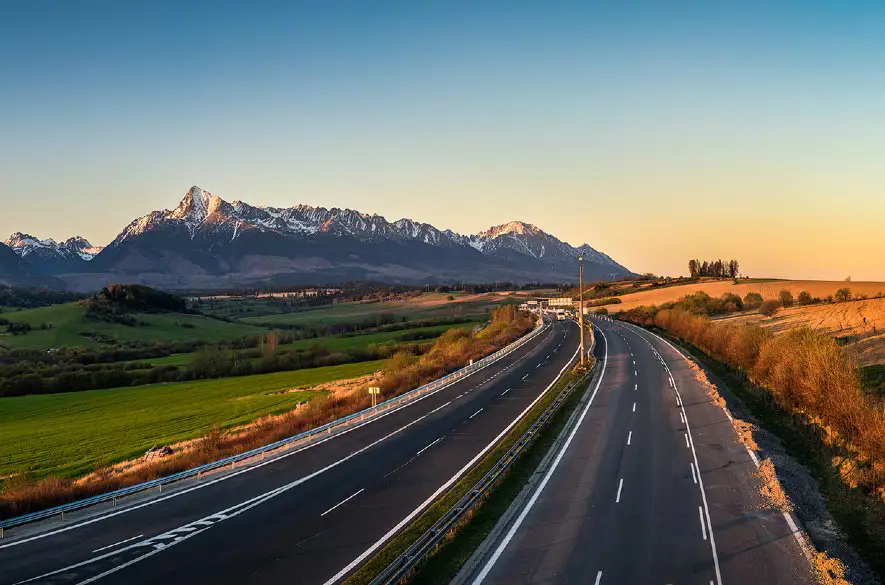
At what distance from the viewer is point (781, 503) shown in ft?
73.7

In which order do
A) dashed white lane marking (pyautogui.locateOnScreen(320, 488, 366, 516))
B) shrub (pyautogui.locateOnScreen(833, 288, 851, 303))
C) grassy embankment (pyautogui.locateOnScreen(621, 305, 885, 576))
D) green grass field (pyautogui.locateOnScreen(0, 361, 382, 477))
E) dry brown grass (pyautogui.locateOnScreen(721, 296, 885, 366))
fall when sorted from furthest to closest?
1. shrub (pyautogui.locateOnScreen(833, 288, 851, 303))
2. dry brown grass (pyautogui.locateOnScreen(721, 296, 885, 366))
3. green grass field (pyautogui.locateOnScreen(0, 361, 382, 477))
4. grassy embankment (pyautogui.locateOnScreen(621, 305, 885, 576))
5. dashed white lane marking (pyautogui.locateOnScreen(320, 488, 366, 516))

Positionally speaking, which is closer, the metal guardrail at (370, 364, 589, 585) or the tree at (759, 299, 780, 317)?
the metal guardrail at (370, 364, 589, 585)

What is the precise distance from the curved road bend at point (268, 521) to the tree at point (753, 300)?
112 meters

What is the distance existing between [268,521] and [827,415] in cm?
3115

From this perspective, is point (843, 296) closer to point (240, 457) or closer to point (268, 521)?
point (240, 457)

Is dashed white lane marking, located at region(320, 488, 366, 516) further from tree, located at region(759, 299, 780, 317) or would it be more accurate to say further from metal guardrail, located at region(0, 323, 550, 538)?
tree, located at region(759, 299, 780, 317)

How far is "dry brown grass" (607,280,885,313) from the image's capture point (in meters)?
138

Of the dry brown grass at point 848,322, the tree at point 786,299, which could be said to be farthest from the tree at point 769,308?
the tree at point 786,299

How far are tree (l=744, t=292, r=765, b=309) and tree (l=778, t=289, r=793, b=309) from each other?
3973 millimetres

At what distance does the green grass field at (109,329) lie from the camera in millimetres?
119688

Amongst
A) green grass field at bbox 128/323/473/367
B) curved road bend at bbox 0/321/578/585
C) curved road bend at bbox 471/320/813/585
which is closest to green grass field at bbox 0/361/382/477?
curved road bend at bbox 0/321/578/585

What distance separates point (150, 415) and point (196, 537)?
141 ft

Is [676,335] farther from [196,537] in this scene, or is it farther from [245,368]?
[196,537]

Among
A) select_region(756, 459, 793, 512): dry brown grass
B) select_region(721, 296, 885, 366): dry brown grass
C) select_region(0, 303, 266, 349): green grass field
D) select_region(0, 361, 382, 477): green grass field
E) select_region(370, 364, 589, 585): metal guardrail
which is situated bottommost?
select_region(0, 361, 382, 477): green grass field
